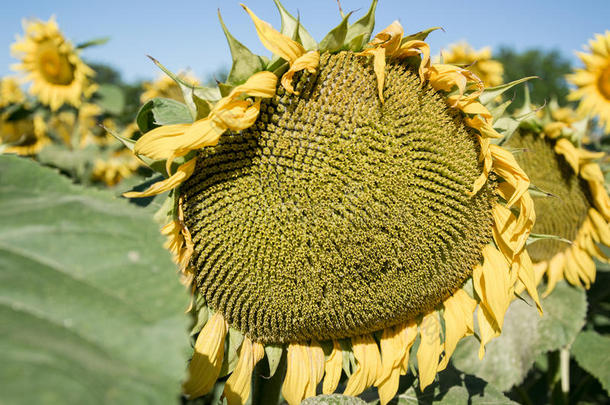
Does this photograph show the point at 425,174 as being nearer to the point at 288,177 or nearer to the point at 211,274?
the point at 288,177

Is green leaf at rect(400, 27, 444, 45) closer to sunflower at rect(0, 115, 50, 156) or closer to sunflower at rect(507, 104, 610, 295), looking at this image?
sunflower at rect(507, 104, 610, 295)

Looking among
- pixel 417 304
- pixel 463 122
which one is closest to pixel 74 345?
pixel 417 304

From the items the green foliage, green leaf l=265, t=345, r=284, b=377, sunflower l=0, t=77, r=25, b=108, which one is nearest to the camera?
green leaf l=265, t=345, r=284, b=377

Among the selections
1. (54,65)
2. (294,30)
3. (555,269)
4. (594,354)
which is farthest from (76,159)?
(594,354)

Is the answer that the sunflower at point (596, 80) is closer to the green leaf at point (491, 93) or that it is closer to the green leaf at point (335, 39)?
the green leaf at point (491, 93)

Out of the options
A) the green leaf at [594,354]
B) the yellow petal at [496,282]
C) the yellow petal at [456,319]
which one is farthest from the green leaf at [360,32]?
the green leaf at [594,354]

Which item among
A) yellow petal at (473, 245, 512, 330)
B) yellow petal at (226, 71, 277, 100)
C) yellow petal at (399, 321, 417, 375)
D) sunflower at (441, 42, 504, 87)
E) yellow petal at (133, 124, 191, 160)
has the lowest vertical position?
yellow petal at (399, 321, 417, 375)

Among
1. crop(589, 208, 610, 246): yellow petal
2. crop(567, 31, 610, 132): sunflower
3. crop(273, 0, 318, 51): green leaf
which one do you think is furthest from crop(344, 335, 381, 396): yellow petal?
crop(567, 31, 610, 132): sunflower
